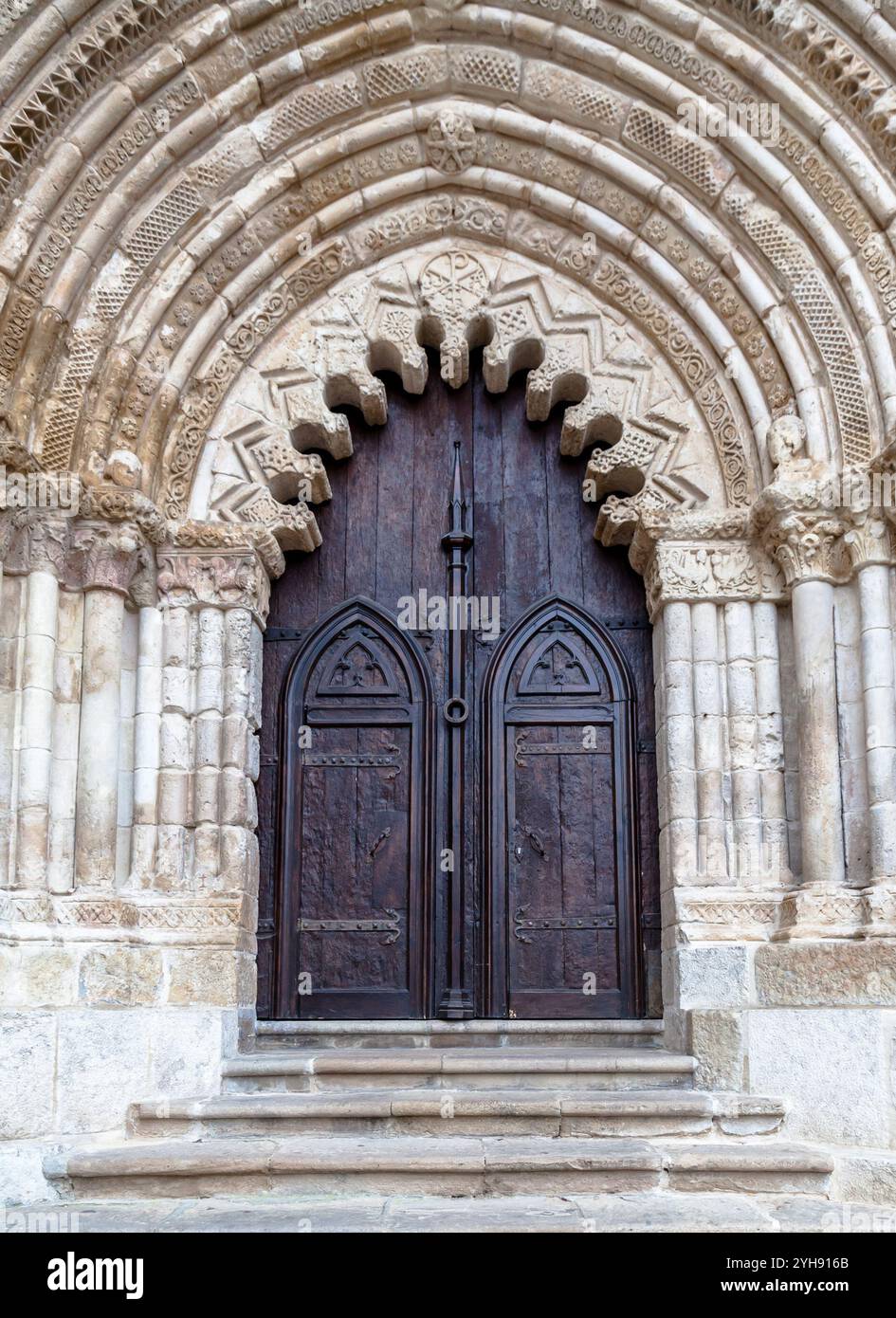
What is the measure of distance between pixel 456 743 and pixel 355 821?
65 cm

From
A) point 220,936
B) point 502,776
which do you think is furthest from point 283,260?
point 220,936

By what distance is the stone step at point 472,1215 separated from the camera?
14.7 feet

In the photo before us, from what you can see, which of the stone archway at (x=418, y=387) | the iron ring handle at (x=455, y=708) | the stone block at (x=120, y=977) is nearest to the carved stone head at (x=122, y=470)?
the stone archway at (x=418, y=387)

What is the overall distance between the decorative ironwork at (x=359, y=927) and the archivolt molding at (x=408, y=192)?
6.44 feet

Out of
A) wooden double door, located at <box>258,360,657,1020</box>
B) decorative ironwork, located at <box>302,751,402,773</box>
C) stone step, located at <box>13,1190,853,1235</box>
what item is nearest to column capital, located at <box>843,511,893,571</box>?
wooden double door, located at <box>258,360,657,1020</box>

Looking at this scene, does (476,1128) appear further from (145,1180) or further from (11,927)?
(11,927)

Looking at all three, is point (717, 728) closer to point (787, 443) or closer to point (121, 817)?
point (787, 443)

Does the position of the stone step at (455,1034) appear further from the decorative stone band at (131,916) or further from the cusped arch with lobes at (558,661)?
the cusped arch with lobes at (558,661)

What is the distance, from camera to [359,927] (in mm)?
6590

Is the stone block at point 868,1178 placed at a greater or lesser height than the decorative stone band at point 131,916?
lesser

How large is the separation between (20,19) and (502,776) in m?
4.16

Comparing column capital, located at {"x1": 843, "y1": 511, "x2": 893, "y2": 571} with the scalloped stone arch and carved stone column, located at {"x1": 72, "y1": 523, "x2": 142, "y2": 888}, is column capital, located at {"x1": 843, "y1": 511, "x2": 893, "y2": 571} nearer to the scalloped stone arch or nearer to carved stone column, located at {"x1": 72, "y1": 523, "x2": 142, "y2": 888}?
the scalloped stone arch

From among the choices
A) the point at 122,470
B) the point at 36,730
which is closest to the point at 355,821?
the point at 36,730

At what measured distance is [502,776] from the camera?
6723 millimetres
